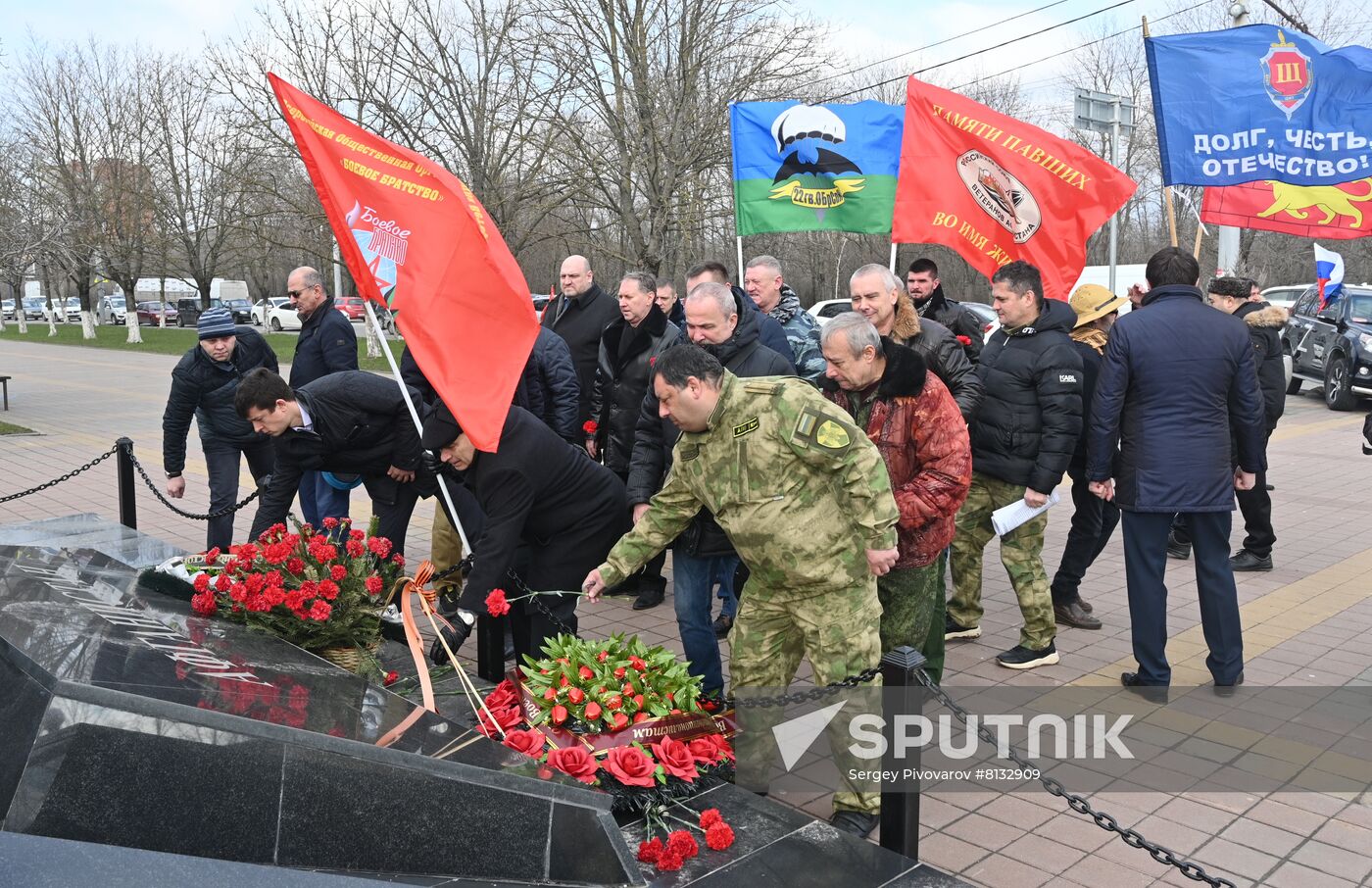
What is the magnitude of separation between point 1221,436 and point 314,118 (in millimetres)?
4213

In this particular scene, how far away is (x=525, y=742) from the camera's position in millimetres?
3617

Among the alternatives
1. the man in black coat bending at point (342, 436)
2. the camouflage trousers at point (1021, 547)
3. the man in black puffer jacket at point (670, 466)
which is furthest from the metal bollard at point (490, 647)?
the camouflage trousers at point (1021, 547)

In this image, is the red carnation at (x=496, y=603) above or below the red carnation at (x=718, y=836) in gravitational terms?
above

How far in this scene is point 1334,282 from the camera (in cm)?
1614

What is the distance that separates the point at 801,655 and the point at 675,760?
68 centimetres

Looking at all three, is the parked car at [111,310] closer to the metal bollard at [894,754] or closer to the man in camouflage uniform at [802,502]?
the man in camouflage uniform at [802,502]

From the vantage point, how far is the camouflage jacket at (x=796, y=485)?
3715 mm

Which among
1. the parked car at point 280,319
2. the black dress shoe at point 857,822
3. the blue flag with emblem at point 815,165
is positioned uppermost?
the blue flag with emblem at point 815,165

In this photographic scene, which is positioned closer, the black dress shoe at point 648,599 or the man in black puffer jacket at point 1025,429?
the man in black puffer jacket at point 1025,429

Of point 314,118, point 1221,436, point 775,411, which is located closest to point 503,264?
point 314,118

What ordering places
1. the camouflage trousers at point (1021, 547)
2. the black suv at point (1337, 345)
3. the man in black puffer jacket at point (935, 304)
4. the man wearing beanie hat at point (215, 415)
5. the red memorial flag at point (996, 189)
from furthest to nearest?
the black suv at point (1337, 345) < the man in black puffer jacket at point (935, 304) < the man wearing beanie hat at point (215, 415) < the red memorial flag at point (996, 189) < the camouflage trousers at point (1021, 547)

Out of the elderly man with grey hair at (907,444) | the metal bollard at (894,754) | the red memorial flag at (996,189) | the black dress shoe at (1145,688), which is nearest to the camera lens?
the metal bollard at (894,754)

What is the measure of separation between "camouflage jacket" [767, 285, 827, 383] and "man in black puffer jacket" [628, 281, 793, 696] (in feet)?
2.65

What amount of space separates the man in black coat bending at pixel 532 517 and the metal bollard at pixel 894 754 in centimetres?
159
